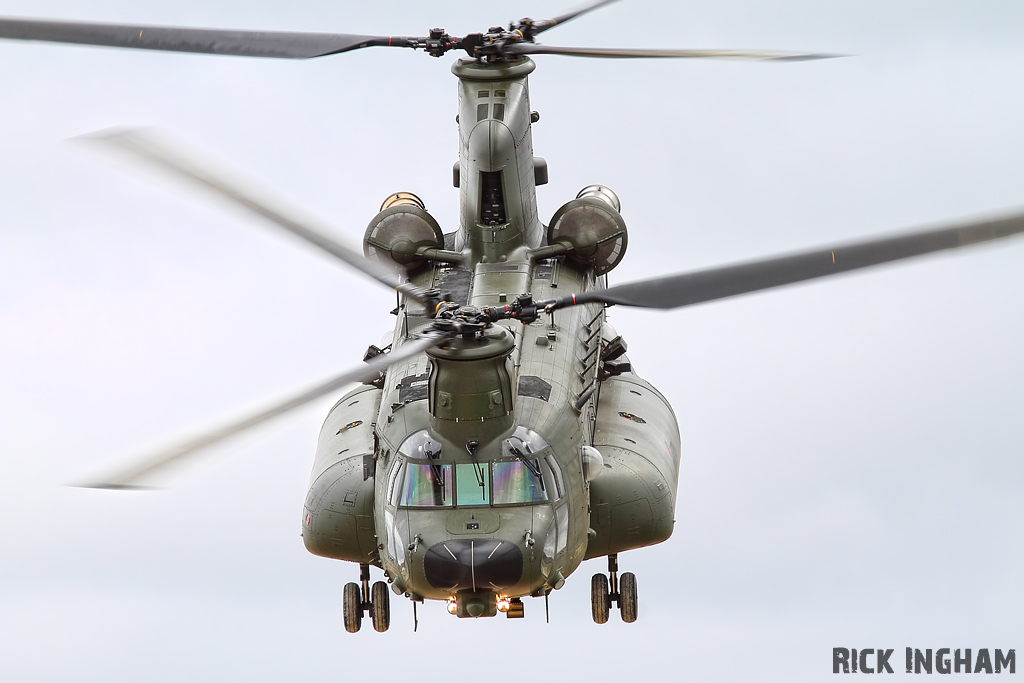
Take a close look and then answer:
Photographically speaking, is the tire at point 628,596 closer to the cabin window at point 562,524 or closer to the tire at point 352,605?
the cabin window at point 562,524

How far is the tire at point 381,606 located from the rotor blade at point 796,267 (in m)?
6.66

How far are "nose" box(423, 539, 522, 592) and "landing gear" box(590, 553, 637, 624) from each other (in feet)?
11.2

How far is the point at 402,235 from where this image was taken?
2945cm

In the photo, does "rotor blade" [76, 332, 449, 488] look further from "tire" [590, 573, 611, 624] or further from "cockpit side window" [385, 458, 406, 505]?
"tire" [590, 573, 611, 624]

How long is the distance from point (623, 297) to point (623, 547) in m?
5.54

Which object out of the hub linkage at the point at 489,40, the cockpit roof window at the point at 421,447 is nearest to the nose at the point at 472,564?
the cockpit roof window at the point at 421,447

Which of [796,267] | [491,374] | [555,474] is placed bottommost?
[555,474]

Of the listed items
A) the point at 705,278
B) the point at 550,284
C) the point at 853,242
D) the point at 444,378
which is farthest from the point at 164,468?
the point at 550,284

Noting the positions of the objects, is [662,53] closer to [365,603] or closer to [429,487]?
[429,487]

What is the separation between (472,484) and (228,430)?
5.56 m

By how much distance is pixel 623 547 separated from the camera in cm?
2684

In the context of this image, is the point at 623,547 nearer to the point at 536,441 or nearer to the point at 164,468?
the point at 536,441

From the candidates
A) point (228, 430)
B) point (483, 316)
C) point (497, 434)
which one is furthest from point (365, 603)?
point (228, 430)

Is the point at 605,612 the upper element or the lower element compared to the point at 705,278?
lower
